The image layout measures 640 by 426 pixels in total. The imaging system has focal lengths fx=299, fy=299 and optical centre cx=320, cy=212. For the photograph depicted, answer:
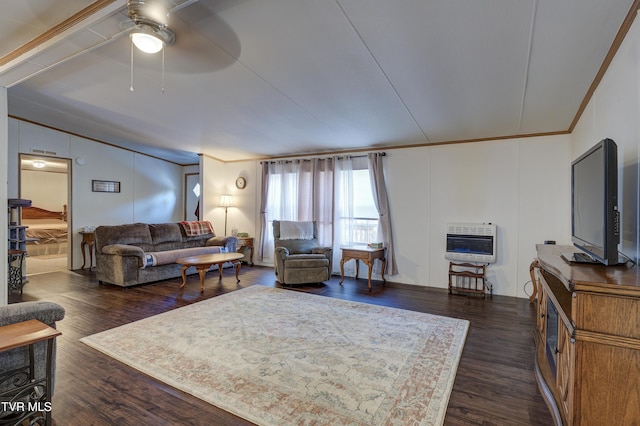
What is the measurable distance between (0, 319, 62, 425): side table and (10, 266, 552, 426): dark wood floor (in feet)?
0.78

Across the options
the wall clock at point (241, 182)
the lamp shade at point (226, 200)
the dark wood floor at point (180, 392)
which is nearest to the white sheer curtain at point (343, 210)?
the dark wood floor at point (180, 392)

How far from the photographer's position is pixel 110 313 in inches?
137

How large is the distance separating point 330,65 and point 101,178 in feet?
20.1

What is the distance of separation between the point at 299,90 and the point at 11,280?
500cm

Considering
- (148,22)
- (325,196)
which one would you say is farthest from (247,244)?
(148,22)

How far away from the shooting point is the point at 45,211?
28.2 feet

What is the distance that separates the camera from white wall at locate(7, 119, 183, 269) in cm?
527

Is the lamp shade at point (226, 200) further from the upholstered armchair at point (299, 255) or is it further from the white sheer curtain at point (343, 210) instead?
the white sheer curtain at point (343, 210)

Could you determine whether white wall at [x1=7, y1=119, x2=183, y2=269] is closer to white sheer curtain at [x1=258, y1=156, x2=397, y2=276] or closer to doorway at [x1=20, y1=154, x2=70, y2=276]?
doorway at [x1=20, y1=154, x2=70, y2=276]

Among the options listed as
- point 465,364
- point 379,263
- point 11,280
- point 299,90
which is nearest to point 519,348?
point 465,364

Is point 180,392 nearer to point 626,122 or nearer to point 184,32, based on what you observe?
point 184,32

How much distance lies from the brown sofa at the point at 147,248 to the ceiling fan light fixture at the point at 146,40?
3521mm

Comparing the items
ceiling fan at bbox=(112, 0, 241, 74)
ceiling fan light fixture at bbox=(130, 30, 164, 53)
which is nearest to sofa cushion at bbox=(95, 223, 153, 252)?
ceiling fan at bbox=(112, 0, 241, 74)

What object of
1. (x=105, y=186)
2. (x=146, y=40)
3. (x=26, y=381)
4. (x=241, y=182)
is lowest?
(x=26, y=381)
